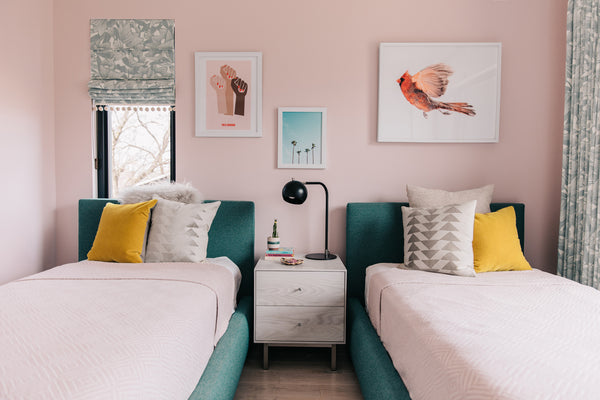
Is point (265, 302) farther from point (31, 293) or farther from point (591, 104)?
point (591, 104)

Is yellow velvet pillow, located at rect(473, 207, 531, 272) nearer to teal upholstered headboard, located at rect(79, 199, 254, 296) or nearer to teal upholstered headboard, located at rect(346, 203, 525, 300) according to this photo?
teal upholstered headboard, located at rect(346, 203, 525, 300)

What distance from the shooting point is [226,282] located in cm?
196

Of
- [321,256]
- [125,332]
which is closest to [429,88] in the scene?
[321,256]

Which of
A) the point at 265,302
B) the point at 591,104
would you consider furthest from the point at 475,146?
the point at 265,302

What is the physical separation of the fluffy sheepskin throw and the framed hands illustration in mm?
453

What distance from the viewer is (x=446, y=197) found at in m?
2.36

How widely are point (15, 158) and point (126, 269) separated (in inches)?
45.8

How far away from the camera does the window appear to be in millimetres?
2758

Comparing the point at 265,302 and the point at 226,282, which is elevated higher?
the point at 226,282

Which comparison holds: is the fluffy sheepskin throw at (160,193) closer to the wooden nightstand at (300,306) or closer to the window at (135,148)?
the window at (135,148)

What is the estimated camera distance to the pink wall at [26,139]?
229 cm

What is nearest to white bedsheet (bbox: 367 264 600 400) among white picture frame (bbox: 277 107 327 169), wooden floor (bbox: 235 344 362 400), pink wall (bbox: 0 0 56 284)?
wooden floor (bbox: 235 344 362 400)

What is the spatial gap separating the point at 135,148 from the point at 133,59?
0.62 meters

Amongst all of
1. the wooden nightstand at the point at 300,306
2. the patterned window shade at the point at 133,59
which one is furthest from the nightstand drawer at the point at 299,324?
the patterned window shade at the point at 133,59
